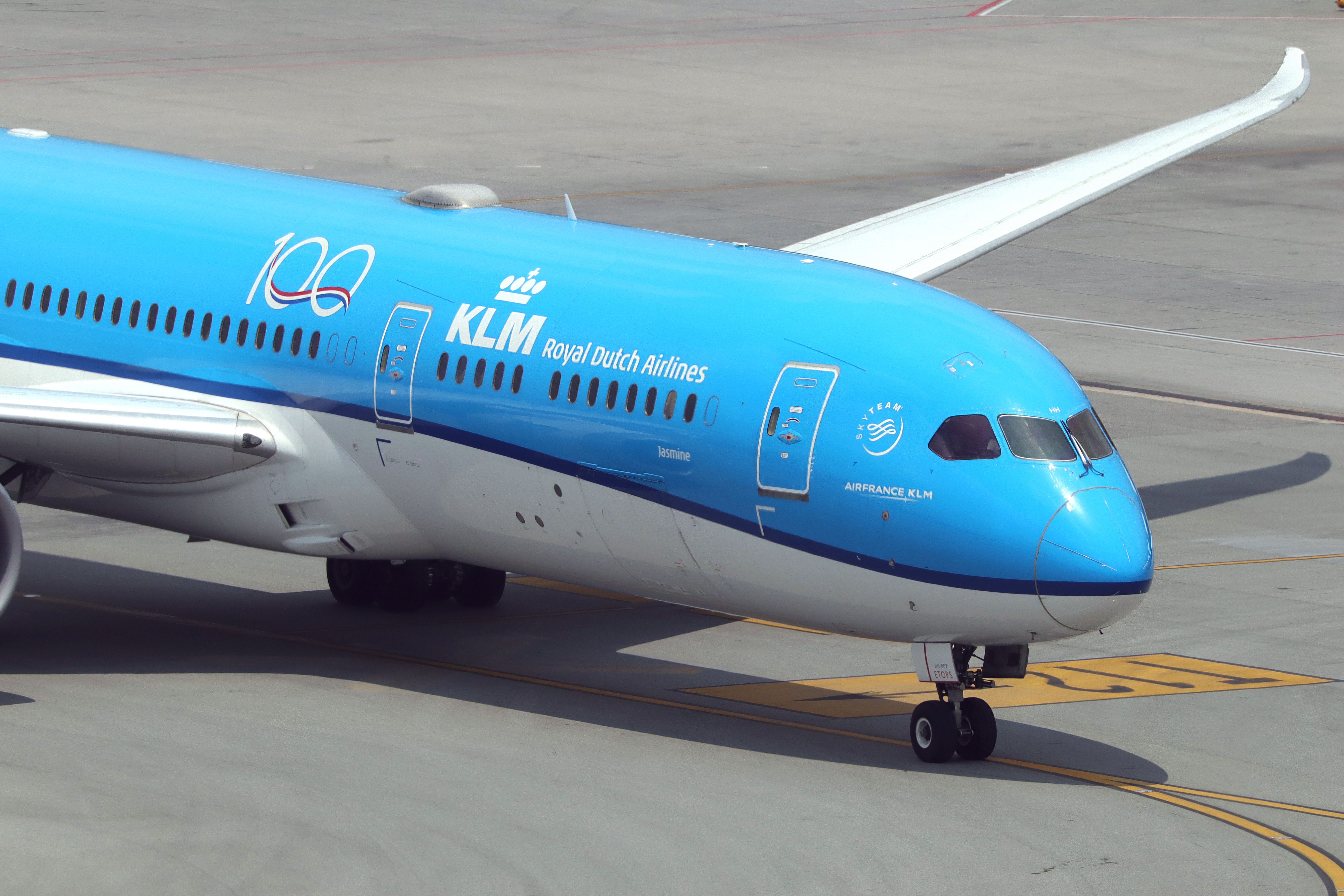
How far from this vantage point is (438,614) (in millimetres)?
24688

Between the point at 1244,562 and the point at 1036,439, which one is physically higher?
the point at 1036,439

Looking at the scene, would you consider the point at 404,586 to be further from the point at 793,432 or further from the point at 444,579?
the point at 793,432

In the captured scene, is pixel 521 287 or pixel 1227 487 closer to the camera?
pixel 521 287

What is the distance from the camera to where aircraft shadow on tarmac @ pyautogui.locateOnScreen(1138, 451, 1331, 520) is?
100 feet

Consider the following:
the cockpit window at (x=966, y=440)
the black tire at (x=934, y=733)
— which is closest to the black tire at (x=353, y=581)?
the black tire at (x=934, y=733)

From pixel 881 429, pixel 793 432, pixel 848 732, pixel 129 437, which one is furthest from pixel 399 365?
pixel 848 732

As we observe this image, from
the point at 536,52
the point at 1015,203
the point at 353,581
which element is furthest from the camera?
the point at 536,52

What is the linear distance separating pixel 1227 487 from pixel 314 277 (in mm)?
16587

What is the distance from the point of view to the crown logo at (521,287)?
20484mm

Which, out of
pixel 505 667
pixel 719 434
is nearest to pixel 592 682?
pixel 505 667

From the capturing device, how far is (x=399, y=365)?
68.1 ft

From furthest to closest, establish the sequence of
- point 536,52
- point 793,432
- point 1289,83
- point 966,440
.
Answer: point 536,52, point 1289,83, point 793,432, point 966,440

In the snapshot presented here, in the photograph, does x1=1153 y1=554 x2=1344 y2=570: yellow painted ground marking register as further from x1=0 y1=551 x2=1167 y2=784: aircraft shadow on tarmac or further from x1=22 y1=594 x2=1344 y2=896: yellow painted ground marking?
x1=0 y1=551 x2=1167 y2=784: aircraft shadow on tarmac

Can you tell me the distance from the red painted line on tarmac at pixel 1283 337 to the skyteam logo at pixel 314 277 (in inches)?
1008
